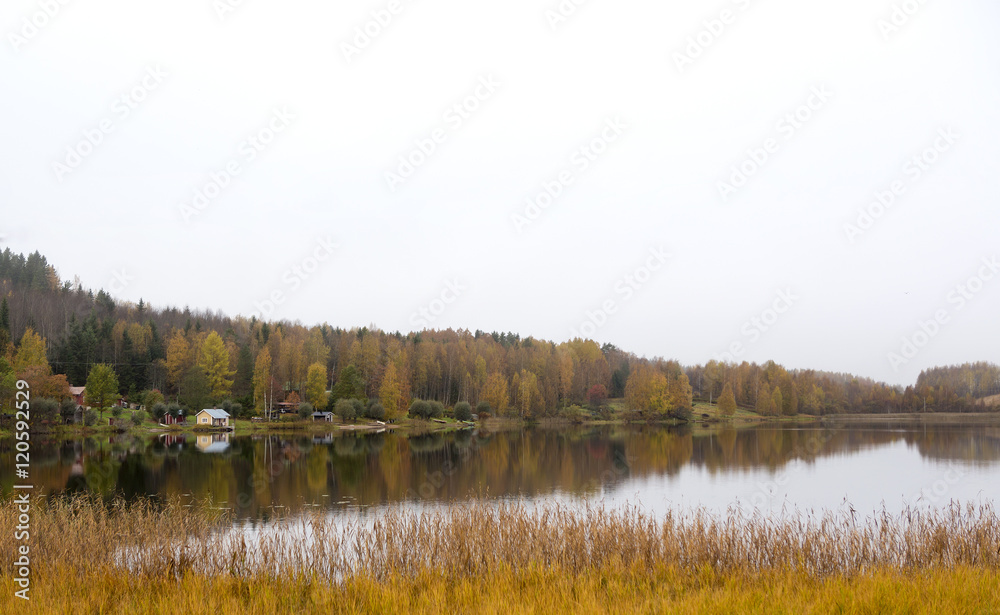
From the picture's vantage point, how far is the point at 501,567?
1081 cm

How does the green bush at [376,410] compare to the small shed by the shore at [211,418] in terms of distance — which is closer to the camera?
the small shed by the shore at [211,418]

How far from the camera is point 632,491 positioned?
88.7 ft

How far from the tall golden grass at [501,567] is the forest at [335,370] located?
4938 cm

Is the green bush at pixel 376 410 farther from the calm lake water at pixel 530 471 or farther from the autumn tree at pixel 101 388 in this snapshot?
the autumn tree at pixel 101 388

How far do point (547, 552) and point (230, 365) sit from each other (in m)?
83.3

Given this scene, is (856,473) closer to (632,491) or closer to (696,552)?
(632,491)

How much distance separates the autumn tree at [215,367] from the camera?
7469cm

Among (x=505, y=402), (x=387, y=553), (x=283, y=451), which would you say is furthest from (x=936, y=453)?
(x=505, y=402)

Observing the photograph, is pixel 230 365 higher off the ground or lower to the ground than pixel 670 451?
higher

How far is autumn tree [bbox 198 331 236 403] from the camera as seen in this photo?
245 feet

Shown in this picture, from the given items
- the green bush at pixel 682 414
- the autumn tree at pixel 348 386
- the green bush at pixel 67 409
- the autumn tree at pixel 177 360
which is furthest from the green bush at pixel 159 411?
the green bush at pixel 682 414

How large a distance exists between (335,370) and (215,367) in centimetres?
2161

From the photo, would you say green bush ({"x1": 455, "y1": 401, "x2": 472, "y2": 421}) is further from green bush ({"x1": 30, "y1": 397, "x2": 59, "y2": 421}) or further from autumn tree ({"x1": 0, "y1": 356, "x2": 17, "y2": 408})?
autumn tree ({"x1": 0, "y1": 356, "x2": 17, "y2": 408})

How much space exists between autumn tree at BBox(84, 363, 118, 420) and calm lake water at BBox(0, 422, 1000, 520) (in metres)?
6.28
